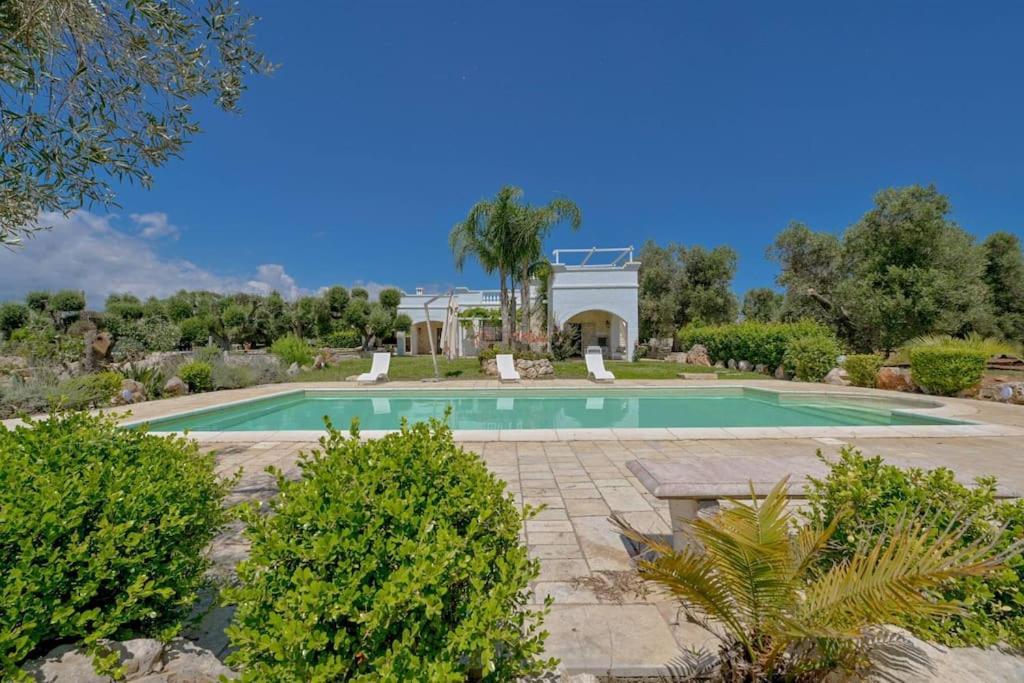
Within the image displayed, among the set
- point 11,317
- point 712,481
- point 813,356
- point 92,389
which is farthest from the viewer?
point 11,317

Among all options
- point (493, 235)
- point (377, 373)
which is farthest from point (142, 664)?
point (493, 235)

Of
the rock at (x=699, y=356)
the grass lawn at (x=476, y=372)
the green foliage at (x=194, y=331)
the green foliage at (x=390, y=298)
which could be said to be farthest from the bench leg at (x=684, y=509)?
the green foliage at (x=194, y=331)

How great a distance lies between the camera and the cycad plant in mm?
1351

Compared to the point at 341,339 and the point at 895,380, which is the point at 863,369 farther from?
the point at 341,339

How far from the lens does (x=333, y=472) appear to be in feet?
5.31

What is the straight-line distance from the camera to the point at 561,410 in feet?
32.2

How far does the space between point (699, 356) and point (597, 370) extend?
7.58m

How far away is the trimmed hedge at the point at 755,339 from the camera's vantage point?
13.7 m

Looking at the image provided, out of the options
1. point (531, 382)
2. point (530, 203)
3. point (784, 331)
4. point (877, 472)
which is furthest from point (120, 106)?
point (784, 331)

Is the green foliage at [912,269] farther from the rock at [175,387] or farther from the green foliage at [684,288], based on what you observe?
the rock at [175,387]

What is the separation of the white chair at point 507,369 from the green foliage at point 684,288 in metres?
12.8

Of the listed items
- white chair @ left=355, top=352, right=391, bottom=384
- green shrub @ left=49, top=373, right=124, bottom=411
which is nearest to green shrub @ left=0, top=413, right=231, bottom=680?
green shrub @ left=49, top=373, right=124, bottom=411

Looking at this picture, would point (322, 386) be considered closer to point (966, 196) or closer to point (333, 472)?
point (333, 472)

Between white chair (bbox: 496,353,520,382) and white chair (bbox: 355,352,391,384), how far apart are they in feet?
13.2
